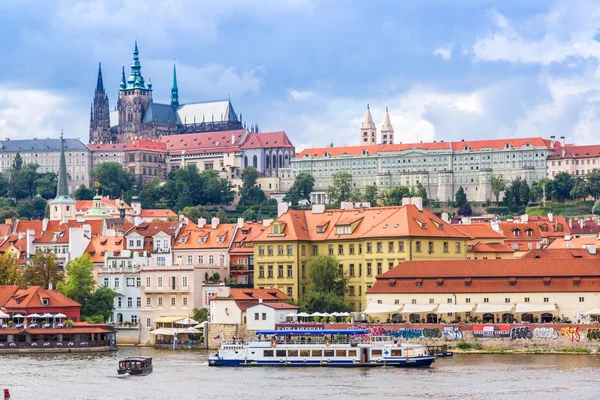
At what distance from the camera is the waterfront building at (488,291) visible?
8706cm

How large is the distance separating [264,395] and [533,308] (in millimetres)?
23441

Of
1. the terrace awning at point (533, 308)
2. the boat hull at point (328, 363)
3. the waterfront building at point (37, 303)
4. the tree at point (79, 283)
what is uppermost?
the tree at point (79, 283)

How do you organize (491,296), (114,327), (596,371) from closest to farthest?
(596,371) → (491,296) → (114,327)

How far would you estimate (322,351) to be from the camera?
8144 centimetres

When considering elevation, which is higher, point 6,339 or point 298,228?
point 298,228

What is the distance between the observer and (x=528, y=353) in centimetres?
8362

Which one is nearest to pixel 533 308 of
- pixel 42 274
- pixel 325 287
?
pixel 325 287

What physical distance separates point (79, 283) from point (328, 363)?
27325 mm

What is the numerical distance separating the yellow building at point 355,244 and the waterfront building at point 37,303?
39.2ft

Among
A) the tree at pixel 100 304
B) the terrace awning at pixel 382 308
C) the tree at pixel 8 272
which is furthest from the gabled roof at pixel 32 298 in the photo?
the terrace awning at pixel 382 308

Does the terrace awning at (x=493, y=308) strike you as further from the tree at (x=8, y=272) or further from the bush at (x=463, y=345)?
the tree at (x=8, y=272)

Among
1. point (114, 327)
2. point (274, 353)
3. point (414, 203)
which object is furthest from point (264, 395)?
point (414, 203)

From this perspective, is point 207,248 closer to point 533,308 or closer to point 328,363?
point 533,308

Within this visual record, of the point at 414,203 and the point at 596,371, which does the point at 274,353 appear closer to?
the point at 596,371
